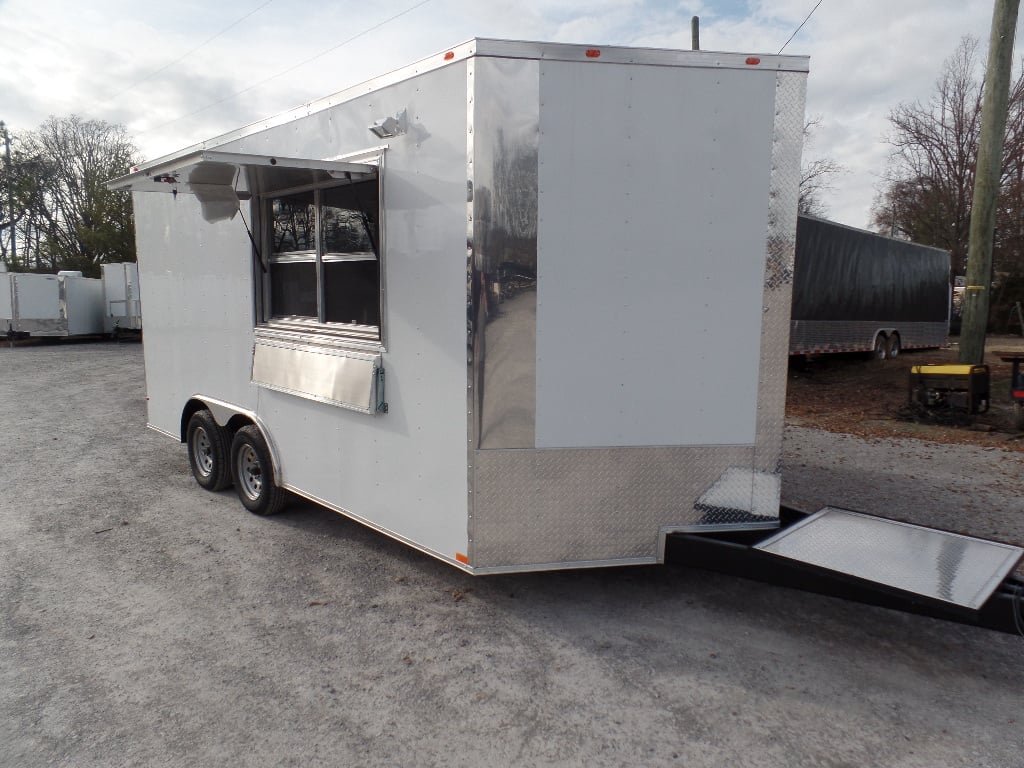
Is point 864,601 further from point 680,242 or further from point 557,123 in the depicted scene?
point 557,123

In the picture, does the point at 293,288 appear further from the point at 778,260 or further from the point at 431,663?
the point at 778,260

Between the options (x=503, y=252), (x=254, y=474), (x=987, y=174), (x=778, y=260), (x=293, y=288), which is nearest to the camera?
(x=503, y=252)

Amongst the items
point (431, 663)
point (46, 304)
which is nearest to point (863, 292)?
point (431, 663)

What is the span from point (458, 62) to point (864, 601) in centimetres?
303

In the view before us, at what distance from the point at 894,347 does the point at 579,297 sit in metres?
15.0

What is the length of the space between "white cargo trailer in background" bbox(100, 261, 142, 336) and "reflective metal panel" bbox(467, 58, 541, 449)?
2182cm

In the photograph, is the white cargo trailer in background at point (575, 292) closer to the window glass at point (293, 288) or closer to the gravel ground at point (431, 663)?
the gravel ground at point (431, 663)

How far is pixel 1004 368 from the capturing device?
42.6ft

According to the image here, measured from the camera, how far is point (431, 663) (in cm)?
328

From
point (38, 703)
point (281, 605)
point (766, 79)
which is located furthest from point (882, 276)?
point (38, 703)

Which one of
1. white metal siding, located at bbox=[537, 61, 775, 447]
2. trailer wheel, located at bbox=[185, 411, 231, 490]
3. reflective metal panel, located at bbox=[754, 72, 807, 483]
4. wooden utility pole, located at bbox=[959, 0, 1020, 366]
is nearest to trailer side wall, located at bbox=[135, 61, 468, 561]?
white metal siding, located at bbox=[537, 61, 775, 447]

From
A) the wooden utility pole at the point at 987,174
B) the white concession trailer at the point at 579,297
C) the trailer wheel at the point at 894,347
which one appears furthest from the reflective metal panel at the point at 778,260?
the trailer wheel at the point at 894,347

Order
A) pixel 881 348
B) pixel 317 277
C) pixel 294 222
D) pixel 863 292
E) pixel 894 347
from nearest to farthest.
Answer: pixel 317 277 < pixel 294 222 < pixel 863 292 < pixel 881 348 < pixel 894 347

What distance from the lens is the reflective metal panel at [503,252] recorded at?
10.7ft
